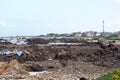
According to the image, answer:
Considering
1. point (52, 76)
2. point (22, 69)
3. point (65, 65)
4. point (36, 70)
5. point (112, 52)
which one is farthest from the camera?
point (112, 52)

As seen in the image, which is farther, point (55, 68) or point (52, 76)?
point (55, 68)

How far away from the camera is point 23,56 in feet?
139

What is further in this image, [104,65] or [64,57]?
[64,57]

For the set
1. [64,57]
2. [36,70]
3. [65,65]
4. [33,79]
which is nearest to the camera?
[33,79]

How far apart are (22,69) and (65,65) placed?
5553 millimetres

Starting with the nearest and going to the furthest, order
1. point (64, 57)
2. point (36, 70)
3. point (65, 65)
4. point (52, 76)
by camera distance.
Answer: point (52, 76), point (36, 70), point (65, 65), point (64, 57)

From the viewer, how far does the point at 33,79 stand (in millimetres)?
24516

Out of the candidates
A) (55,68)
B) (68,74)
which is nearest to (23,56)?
(55,68)

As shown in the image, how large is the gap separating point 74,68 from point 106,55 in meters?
12.6

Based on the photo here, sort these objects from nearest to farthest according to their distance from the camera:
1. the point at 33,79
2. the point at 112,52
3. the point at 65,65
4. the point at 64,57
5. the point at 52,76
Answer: the point at 33,79
the point at 52,76
the point at 65,65
the point at 64,57
the point at 112,52

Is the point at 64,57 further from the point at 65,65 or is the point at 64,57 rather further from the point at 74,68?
the point at 74,68

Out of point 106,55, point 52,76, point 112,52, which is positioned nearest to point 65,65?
point 52,76

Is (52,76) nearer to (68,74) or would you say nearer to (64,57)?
(68,74)

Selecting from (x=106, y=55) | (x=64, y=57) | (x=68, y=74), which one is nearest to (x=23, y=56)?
(x=64, y=57)
